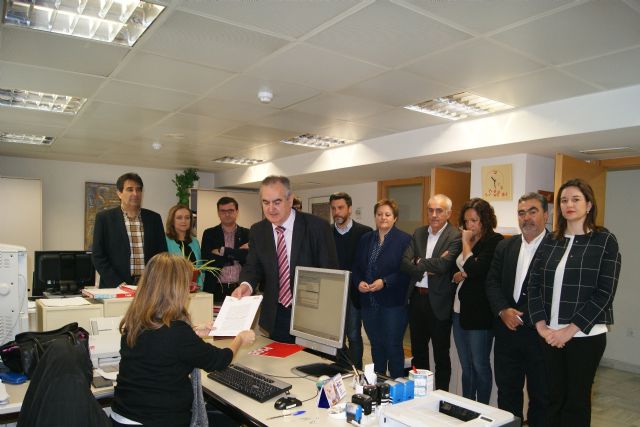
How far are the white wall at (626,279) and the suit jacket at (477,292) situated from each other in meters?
2.94

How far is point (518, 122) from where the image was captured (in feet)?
12.5

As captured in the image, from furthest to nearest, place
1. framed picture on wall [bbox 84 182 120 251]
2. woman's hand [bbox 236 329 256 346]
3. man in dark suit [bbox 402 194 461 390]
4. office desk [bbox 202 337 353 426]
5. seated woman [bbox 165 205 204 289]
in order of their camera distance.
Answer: framed picture on wall [bbox 84 182 120 251] < seated woman [bbox 165 205 204 289] < man in dark suit [bbox 402 194 461 390] < woman's hand [bbox 236 329 256 346] < office desk [bbox 202 337 353 426]

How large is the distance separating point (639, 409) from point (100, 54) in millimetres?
4962

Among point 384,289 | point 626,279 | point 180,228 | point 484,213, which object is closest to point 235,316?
point 384,289

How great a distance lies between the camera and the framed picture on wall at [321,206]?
7844mm

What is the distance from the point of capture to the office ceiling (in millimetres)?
2250

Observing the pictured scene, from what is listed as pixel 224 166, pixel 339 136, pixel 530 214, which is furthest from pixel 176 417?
pixel 224 166

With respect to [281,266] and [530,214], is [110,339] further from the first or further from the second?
[530,214]

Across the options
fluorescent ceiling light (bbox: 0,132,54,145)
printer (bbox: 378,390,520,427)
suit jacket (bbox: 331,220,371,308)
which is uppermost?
fluorescent ceiling light (bbox: 0,132,54,145)

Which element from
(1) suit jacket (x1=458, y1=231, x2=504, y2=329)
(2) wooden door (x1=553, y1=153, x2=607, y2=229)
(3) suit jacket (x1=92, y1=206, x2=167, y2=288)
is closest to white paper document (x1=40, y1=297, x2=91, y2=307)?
A: (3) suit jacket (x1=92, y1=206, x2=167, y2=288)

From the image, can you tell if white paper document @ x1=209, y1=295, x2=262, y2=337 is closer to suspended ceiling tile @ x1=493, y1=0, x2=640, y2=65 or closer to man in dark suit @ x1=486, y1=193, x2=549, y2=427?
man in dark suit @ x1=486, y1=193, x2=549, y2=427

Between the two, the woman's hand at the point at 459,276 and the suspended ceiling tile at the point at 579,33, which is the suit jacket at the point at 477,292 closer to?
the woman's hand at the point at 459,276

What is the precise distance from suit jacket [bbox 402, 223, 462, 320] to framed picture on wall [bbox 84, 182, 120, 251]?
18.7ft

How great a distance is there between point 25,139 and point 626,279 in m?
7.23
